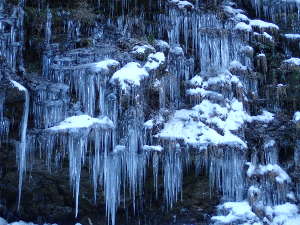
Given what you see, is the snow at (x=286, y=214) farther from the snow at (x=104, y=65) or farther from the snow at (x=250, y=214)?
the snow at (x=104, y=65)

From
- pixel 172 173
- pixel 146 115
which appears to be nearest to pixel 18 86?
pixel 146 115

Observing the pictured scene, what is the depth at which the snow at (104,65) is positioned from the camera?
854 cm

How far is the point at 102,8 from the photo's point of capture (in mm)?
9695

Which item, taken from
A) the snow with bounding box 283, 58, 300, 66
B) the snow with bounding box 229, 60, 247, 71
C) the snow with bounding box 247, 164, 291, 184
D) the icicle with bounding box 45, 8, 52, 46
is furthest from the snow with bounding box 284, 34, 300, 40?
the icicle with bounding box 45, 8, 52, 46

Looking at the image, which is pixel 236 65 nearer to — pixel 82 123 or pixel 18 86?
pixel 82 123

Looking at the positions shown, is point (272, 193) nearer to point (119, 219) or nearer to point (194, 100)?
point (194, 100)

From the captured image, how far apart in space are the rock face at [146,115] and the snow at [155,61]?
1.1 inches

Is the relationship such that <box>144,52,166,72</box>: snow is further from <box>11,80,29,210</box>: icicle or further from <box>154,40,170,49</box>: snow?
<box>11,80,29,210</box>: icicle

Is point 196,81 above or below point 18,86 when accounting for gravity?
above

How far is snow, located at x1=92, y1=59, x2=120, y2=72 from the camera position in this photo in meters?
8.54

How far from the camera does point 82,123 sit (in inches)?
328

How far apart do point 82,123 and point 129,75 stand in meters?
1.31

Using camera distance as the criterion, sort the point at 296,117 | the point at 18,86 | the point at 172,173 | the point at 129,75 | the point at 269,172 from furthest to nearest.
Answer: the point at 296,117 → the point at 269,172 → the point at 172,173 → the point at 129,75 → the point at 18,86

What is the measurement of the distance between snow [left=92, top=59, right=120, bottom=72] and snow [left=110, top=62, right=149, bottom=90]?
0.20m
